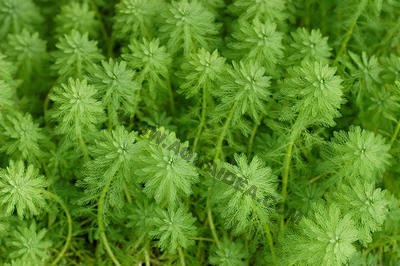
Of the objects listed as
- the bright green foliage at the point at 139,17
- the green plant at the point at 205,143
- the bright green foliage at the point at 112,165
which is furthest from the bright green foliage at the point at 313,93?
the bright green foliage at the point at 139,17

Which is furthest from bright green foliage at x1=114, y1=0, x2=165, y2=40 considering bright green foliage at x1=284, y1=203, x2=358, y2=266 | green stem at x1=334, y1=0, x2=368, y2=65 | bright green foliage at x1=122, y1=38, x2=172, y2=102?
bright green foliage at x1=284, y1=203, x2=358, y2=266

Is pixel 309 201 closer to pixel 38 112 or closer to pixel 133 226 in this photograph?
pixel 133 226

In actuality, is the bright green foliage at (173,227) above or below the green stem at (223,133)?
below

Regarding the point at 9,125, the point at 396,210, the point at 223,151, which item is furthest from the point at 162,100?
the point at 396,210

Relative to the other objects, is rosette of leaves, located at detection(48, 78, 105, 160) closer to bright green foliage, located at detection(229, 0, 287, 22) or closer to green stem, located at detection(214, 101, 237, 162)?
green stem, located at detection(214, 101, 237, 162)

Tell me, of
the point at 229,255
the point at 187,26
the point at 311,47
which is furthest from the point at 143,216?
the point at 311,47

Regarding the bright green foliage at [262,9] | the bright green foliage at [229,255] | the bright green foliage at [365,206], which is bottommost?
the bright green foliage at [229,255]

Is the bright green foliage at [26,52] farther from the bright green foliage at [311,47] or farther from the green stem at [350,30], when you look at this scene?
the green stem at [350,30]
